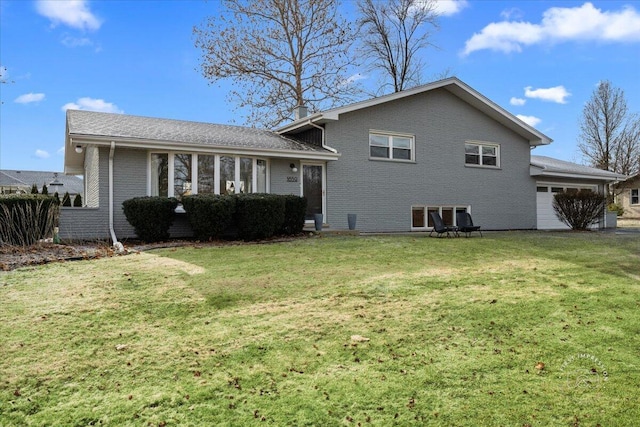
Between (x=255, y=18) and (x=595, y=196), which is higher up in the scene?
(x=255, y=18)

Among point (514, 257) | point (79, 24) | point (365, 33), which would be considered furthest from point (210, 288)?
point (365, 33)

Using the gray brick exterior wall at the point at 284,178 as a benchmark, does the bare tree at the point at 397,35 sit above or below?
above

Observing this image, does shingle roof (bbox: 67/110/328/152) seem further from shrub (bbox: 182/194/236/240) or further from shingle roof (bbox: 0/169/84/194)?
shingle roof (bbox: 0/169/84/194)

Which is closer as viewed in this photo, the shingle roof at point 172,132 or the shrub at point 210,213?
the shrub at point 210,213

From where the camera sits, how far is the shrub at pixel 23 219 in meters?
9.77

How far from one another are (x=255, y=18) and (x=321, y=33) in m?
3.91

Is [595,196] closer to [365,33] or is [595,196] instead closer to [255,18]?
[365,33]

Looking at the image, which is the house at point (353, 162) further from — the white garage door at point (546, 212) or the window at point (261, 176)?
the white garage door at point (546, 212)

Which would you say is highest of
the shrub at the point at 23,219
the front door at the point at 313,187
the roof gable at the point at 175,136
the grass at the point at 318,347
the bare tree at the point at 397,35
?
the bare tree at the point at 397,35

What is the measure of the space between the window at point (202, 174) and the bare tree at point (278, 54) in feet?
40.8

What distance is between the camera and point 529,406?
2.86 meters

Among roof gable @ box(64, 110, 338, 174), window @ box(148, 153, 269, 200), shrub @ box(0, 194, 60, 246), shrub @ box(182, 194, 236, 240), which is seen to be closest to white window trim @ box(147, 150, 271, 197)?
window @ box(148, 153, 269, 200)

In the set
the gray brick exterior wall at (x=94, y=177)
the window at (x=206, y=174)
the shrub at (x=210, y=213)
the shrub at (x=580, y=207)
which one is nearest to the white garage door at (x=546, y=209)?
the shrub at (x=580, y=207)

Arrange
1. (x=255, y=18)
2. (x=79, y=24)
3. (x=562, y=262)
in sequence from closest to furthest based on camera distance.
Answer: (x=562, y=262)
(x=79, y=24)
(x=255, y=18)
